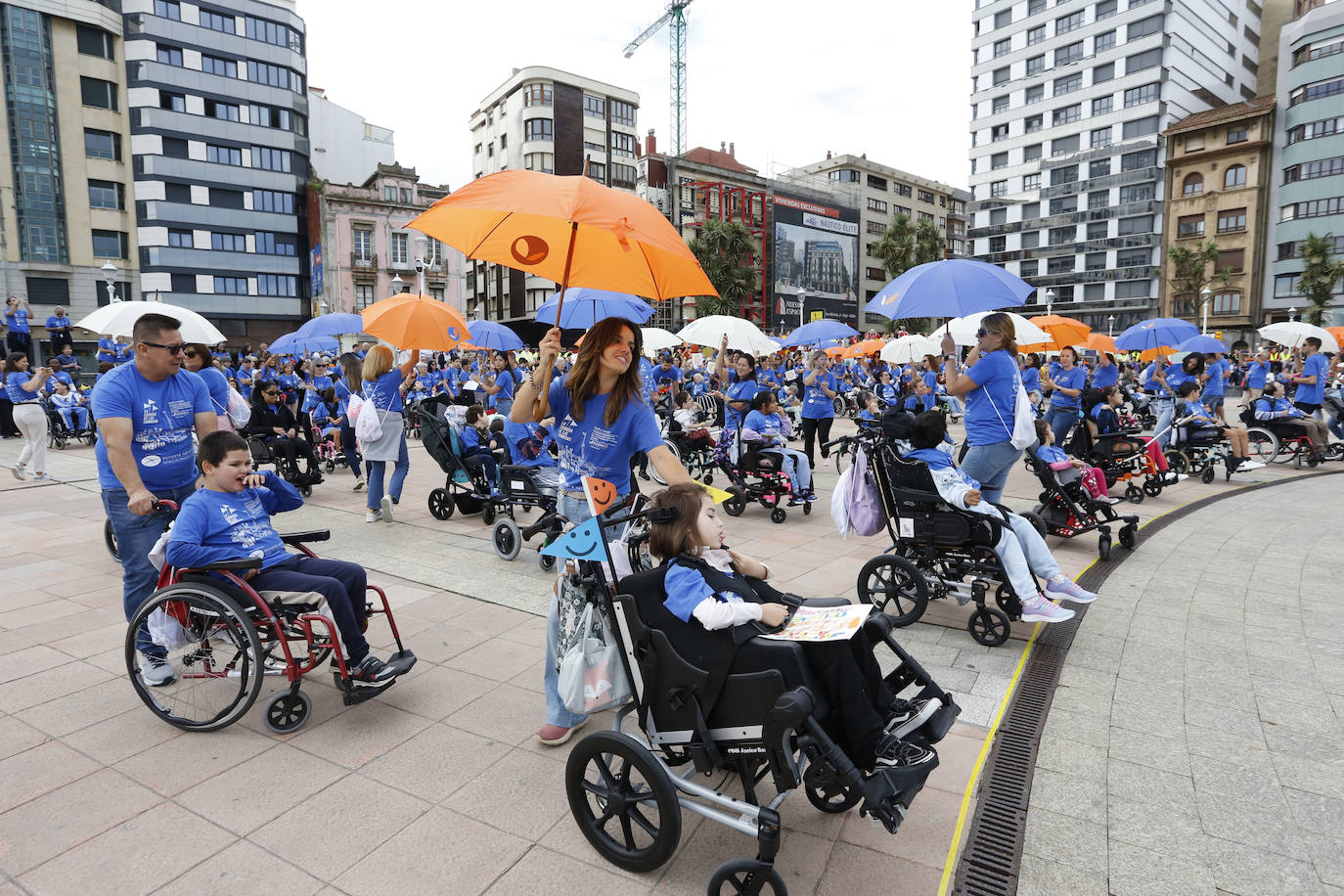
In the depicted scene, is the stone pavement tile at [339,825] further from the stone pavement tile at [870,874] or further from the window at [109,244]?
the window at [109,244]

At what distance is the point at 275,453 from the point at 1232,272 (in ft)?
187

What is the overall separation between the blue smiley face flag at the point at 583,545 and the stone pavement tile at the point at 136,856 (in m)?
1.66

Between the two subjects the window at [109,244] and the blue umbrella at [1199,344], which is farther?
the window at [109,244]

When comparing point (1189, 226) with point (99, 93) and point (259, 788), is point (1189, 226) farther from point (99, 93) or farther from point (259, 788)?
point (99, 93)

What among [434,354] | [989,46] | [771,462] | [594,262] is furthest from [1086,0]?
[594,262]

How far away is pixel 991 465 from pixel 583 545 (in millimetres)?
3852

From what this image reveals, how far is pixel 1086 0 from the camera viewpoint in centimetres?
5516

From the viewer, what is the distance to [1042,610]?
14.8 feet

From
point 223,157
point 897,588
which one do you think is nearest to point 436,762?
point 897,588

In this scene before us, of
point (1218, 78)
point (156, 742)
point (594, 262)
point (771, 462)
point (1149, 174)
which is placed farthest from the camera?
point (1218, 78)

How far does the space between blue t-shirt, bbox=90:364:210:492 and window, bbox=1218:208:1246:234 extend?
198 feet

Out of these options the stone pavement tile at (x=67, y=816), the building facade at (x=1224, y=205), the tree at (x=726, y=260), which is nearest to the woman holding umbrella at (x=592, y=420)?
the stone pavement tile at (x=67, y=816)

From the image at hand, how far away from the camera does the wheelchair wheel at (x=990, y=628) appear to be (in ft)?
15.4

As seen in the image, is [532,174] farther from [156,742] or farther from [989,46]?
[989,46]
